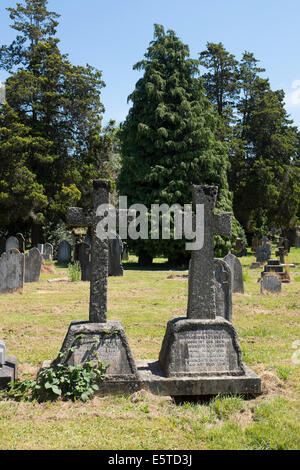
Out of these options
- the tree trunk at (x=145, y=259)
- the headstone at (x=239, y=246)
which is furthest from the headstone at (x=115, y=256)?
the headstone at (x=239, y=246)

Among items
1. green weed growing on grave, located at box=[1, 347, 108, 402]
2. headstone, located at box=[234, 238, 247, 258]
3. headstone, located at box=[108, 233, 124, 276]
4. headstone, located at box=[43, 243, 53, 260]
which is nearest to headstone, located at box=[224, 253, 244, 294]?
headstone, located at box=[108, 233, 124, 276]

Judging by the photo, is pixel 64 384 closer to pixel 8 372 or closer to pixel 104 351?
pixel 104 351

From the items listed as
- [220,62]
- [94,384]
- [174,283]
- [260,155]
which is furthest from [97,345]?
[220,62]

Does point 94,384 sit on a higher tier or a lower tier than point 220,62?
lower

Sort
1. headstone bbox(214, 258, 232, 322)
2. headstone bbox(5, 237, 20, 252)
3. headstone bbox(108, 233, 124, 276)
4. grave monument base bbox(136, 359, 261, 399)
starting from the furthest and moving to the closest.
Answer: headstone bbox(5, 237, 20, 252)
headstone bbox(108, 233, 124, 276)
headstone bbox(214, 258, 232, 322)
grave monument base bbox(136, 359, 261, 399)

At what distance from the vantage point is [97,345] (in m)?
4.75

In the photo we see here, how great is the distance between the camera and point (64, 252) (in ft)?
78.6

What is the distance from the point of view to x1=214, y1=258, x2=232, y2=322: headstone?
26.7 feet

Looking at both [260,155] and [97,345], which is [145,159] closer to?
[260,155]

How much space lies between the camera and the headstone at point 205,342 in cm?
469

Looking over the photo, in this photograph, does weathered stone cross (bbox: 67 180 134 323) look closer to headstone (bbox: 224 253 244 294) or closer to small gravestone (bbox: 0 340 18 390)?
small gravestone (bbox: 0 340 18 390)

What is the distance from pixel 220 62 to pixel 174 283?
2524 centimetres

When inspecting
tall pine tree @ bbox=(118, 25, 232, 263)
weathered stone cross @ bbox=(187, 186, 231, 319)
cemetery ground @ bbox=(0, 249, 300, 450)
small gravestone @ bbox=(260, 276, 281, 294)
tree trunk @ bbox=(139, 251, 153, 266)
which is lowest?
cemetery ground @ bbox=(0, 249, 300, 450)

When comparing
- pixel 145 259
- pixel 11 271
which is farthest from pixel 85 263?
pixel 145 259
